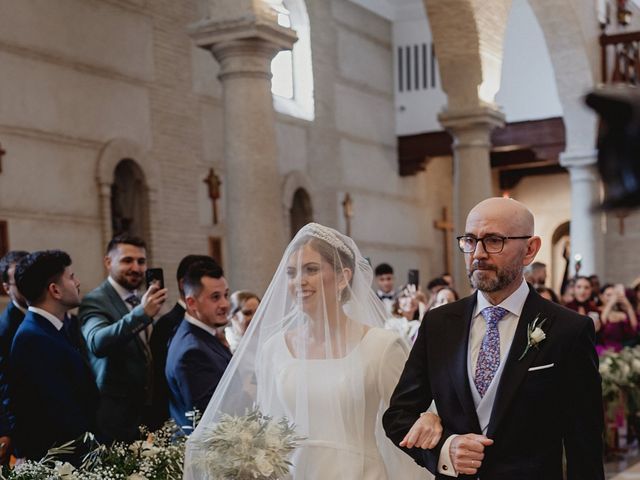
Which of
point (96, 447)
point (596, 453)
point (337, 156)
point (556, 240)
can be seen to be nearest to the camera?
point (596, 453)

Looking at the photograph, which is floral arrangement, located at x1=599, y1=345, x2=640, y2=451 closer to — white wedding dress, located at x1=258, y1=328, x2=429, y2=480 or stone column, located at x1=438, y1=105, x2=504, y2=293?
stone column, located at x1=438, y1=105, x2=504, y2=293

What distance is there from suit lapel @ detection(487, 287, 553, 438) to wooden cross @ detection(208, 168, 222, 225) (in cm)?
1147

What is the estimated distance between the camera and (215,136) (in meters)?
14.5

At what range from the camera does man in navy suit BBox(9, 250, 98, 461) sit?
4270 millimetres

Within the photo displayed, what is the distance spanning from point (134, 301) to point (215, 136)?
366 inches

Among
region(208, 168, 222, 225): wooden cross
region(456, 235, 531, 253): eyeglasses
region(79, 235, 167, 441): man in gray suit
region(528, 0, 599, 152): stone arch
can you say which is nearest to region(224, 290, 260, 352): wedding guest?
region(79, 235, 167, 441): man in gray suit

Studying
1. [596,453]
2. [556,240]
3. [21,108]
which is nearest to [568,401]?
[596,453]

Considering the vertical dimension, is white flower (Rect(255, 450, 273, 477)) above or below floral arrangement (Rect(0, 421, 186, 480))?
above

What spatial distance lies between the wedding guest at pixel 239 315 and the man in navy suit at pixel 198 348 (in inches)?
68.4

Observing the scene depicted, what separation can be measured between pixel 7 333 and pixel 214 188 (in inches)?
355

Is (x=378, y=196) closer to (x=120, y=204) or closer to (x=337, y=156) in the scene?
(x=337, y=156)

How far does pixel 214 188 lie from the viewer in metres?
14.2

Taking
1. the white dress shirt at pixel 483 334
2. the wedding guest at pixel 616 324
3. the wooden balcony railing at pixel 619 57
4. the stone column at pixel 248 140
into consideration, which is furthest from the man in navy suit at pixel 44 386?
the wooden balcony railing at pixel 619 57

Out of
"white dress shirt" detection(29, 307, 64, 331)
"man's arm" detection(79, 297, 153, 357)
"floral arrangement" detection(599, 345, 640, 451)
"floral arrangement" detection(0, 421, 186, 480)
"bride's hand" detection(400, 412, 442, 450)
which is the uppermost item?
"white dress shirt" detection(29, 307, 64, 331)
